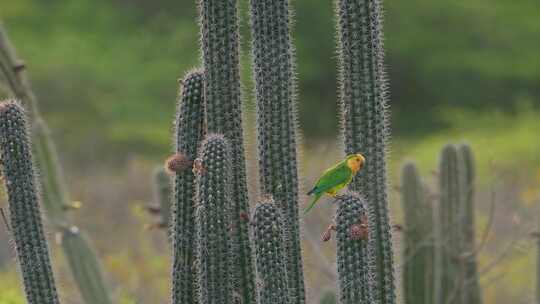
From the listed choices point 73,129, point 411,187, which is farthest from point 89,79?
point 411,187

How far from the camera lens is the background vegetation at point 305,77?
21062 millimetres

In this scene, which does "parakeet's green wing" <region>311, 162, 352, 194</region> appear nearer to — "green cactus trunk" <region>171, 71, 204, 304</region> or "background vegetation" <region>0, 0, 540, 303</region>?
"green cactus trunk" <region>171, 71, 204, 304</region>

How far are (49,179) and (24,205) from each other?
306cm

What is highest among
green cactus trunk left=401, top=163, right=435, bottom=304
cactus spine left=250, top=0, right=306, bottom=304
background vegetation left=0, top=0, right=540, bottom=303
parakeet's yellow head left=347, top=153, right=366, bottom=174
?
background vegetation left=0, top=0, right=540, bottom=303

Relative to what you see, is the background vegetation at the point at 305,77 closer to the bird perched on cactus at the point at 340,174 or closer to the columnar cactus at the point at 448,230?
the columnar cactus at the point at 448,230

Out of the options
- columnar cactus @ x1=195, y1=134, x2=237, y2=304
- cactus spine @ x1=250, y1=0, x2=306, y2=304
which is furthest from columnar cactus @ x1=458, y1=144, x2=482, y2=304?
columnar cactus @ x1=195, y1=134, x2=237, y2=304

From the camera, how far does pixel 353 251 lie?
15.6 feet

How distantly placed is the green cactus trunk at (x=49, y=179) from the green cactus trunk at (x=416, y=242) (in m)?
2.09

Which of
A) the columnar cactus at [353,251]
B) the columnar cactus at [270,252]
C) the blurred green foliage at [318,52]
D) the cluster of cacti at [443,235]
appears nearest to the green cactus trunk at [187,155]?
the columnar cactus at [270,252]

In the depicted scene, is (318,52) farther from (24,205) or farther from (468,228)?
(24,205)

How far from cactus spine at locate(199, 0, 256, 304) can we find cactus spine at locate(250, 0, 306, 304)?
0.09 meters

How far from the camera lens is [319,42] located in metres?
27.4

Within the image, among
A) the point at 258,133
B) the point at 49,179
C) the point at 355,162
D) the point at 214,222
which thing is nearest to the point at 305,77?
the point at 49,179

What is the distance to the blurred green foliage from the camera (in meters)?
24.0
